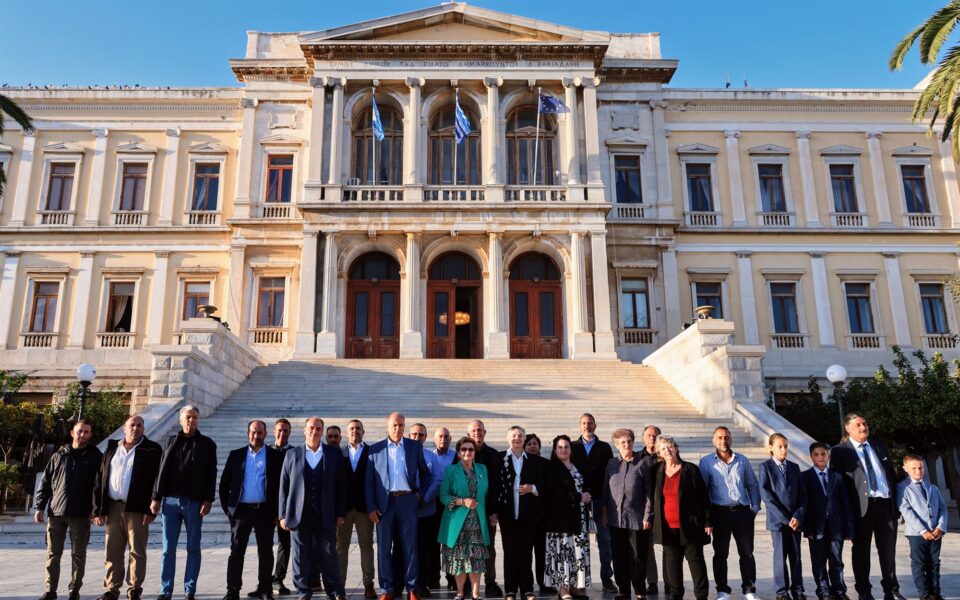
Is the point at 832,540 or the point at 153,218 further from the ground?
the point at 153,218

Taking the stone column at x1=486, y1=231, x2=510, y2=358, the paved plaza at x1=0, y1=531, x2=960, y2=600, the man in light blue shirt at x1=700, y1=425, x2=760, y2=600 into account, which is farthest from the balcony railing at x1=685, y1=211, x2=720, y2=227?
the man in light blue shirt at x1=700, y1=425, x2=760, y2=600

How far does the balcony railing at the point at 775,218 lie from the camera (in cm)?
2616

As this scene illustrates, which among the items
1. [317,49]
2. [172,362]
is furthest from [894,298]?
[172,362]

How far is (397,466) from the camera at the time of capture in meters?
7.04

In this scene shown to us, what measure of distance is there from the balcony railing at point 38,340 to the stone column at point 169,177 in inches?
204

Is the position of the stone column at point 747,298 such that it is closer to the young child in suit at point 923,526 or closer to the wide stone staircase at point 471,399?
the wide stone staircase at point 471,399

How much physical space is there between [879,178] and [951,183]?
99.2 inches

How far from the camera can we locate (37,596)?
22.3 feet

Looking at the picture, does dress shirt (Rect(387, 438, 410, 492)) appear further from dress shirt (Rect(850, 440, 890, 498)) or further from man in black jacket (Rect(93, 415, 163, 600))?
dress shirt (Rect(850, 440, 890, 498))

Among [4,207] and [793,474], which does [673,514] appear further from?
[4,207]

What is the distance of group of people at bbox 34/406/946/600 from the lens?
6.74 meters

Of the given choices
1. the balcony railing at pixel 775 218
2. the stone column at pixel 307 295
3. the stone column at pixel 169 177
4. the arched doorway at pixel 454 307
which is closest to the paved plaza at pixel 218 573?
the stone column at pixel 307 295

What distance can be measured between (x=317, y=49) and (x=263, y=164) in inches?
174

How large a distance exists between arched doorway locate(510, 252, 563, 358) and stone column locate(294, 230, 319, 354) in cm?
632
